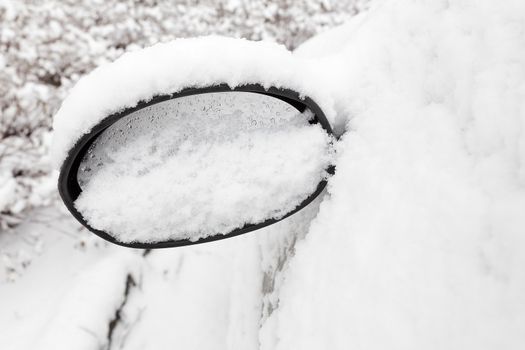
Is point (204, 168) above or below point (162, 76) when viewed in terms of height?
below

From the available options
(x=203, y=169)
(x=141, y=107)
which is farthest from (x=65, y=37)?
(x=141, y=107)

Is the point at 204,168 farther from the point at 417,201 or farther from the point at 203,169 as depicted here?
the point at 417,201

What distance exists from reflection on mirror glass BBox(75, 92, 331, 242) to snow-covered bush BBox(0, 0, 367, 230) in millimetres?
2389

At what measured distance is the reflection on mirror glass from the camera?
813mm

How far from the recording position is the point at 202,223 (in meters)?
0.88

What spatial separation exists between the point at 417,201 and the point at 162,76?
1.34ft

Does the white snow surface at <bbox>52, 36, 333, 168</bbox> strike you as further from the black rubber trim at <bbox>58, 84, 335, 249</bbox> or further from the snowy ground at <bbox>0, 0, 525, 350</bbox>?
the snowy ground at <bbox>0, 0, 525, 350</bbox>

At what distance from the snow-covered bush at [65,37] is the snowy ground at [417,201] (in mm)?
2616

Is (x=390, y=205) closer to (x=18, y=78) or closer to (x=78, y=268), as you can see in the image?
(x=78, y=268)

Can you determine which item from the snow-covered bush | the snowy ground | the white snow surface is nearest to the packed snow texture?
the snowy ground

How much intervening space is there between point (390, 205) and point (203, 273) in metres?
1.58

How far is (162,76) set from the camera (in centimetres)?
64

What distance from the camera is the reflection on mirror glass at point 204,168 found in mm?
813

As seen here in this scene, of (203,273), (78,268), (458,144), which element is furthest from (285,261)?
(78,268)
